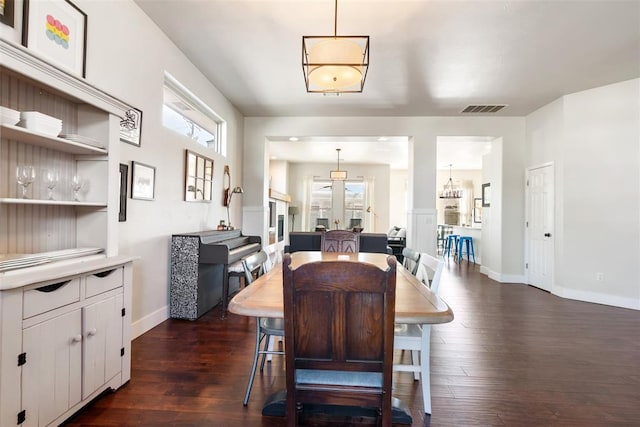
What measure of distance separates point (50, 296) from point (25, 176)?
67 cm

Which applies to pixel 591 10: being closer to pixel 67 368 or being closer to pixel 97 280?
pixel 97 280

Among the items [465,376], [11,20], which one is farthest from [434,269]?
[11,20]

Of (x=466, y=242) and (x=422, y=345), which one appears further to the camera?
(x=466, y=242)

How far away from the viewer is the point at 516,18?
2762 millimetres

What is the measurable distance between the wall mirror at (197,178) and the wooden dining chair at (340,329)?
9.57 feet

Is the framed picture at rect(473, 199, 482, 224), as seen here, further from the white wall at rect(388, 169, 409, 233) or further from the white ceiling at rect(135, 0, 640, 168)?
the white ceiling at rect(135, 0, 640, 168)

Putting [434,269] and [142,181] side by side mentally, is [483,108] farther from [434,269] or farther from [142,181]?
[142,181]

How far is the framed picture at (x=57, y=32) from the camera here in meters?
1.79

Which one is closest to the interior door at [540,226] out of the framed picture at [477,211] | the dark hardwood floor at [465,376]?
the dark hardwood floor at [465,376]

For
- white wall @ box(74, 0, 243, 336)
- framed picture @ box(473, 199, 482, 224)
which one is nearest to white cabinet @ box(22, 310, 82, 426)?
white wall @ box(74, 0, 243, 336)

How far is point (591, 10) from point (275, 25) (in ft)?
9.33

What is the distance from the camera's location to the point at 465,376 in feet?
7.22

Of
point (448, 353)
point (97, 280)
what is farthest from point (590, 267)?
point (97, 280)

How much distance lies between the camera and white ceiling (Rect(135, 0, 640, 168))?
2.67m
